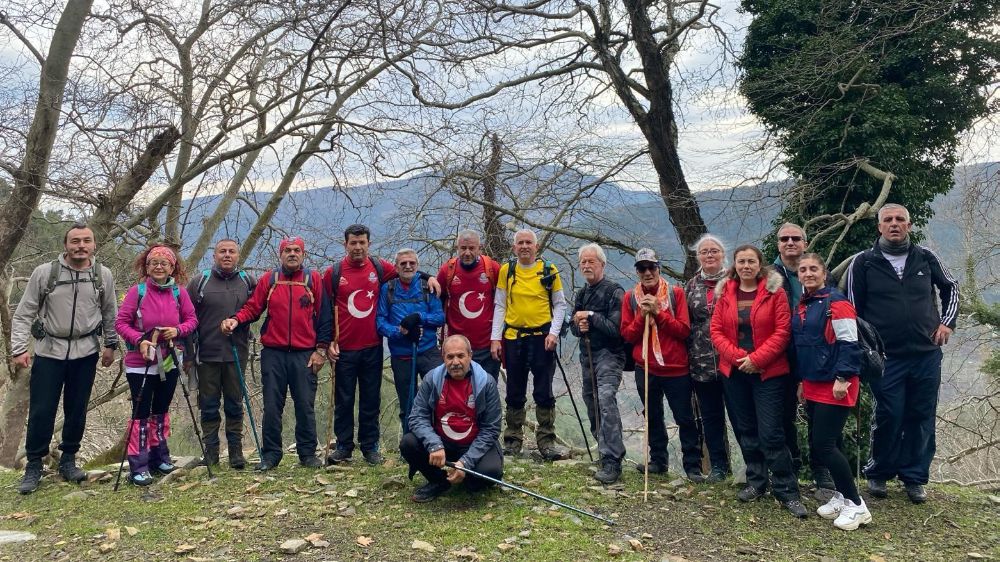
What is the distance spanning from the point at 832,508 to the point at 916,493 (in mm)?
1083

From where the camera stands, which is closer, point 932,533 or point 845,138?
point 932,533

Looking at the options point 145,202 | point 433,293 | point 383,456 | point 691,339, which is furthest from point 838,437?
point 145,202

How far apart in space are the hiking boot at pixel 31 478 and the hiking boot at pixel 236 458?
1.67 m

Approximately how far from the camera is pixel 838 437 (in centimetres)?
460

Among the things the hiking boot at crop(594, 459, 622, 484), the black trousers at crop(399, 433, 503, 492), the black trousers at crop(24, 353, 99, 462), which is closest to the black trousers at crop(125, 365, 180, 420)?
the black trousers at crop(24, 353, 99, 462)

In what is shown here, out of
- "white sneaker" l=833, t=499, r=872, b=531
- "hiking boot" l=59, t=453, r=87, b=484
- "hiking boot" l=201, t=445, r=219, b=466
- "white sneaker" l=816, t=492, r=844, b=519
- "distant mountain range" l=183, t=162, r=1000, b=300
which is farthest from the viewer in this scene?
"distant mountain range" l=183, t=162, r=1000, b=300

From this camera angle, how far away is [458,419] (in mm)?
5027

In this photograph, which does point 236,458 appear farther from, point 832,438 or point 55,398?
point 832,438

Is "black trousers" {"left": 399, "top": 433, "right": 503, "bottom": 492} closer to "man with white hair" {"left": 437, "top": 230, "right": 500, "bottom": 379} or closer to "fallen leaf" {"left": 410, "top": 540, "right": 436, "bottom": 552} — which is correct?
"fallen leaf" {"left": 410, "top": 540, "right": 436, "bottom": 552}

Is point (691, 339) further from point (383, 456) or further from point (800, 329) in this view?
point (383, 456)

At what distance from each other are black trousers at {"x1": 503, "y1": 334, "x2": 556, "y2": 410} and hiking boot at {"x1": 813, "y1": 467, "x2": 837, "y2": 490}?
2.43 metres

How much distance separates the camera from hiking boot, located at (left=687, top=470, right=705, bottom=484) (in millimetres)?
5625

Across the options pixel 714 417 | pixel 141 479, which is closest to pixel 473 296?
pixel 714 417

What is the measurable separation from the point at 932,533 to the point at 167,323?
259 inches
